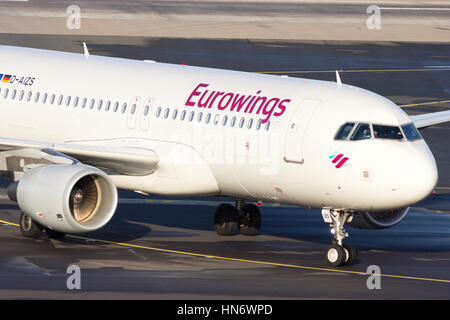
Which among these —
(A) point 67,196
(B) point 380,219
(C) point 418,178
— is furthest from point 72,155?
(C) point 418,178

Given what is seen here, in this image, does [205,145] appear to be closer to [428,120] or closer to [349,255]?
[349,255]

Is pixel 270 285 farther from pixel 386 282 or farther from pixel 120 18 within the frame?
pixel 120 18

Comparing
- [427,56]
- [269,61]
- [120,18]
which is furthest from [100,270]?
[120,18]

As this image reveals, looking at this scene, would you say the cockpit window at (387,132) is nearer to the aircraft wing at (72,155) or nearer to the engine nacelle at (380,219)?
the engine nacelle at (380,219)

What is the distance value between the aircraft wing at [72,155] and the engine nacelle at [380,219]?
19.2 feet

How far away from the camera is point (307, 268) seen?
31.0m

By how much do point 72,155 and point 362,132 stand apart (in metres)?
8.27

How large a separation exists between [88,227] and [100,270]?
1.52 metres

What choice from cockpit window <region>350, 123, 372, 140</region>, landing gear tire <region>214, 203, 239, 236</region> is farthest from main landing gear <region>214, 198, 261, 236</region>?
cockpit window <region>350, 123, 372, 140</region>

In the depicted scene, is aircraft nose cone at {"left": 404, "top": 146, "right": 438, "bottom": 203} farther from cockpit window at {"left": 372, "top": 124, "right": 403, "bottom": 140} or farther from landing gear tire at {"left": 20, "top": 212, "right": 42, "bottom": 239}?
landing gear tire at {"left": 20, "top": 212, "right": 42, "bottom": 239}

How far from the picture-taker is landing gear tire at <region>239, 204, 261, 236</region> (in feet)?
117

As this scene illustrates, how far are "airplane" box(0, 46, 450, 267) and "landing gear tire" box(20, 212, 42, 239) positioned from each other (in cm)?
4

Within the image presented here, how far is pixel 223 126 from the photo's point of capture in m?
32.3

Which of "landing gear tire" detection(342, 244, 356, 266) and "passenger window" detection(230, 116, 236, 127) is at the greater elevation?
"passenger window" detection(230, 116, 236, 127)
